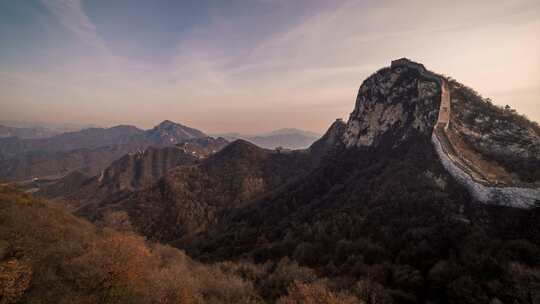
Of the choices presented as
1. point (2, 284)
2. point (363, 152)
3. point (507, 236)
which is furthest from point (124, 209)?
point (507, 236)

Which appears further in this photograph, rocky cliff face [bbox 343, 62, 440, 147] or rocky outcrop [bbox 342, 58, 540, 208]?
rocky cliff face [bbox 343, 62, 440, 147]

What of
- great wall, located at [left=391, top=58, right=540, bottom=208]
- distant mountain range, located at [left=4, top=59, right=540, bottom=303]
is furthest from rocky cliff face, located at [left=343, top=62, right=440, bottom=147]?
great wall, located at [left=391, top=58, right=540, bottom=208]

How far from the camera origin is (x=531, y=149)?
42938 mm

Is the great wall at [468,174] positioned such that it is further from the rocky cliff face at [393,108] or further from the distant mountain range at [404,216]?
the rocky cliff face at [393,108]

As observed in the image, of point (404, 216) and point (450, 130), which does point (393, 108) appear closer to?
point (450, 130)

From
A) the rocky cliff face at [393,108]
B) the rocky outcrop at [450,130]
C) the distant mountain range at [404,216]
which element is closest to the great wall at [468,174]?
the rocky outcrop at [450,130]

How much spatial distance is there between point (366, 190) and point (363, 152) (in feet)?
107

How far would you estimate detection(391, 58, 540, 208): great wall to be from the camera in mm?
26406

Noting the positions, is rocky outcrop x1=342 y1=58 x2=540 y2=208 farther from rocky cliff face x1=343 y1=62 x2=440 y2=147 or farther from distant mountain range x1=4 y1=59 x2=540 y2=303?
distant mountain range x1=4 y1=59 x2=540 y2=303

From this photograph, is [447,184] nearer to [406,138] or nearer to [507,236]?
[507,236]

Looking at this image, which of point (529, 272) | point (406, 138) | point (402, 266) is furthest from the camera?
point (406, 138)

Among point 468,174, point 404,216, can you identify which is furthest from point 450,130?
point 404,216

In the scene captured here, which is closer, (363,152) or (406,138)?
(406,138)

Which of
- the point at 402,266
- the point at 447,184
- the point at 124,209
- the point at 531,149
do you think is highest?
the point at 531,149
